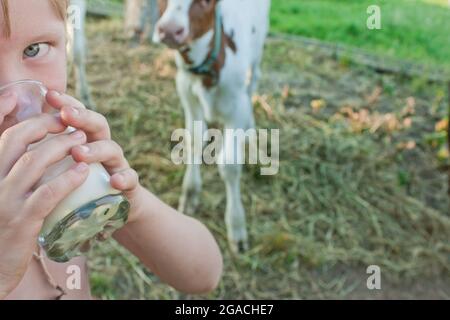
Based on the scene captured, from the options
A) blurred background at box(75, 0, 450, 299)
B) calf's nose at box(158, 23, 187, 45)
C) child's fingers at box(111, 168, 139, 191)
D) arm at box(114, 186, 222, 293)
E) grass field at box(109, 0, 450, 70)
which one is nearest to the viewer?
child's fingers at box(111, 168, 139, 191)

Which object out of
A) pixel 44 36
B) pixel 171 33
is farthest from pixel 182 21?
pixel 44 36

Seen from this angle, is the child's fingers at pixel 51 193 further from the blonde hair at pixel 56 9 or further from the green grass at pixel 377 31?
the green grass at pixel 377 31

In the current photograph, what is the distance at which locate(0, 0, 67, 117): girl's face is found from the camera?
756 mm

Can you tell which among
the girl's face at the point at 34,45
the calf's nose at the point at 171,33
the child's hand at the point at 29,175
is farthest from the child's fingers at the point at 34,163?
the calf's nose at the point at 171,33

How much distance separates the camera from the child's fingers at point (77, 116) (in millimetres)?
719

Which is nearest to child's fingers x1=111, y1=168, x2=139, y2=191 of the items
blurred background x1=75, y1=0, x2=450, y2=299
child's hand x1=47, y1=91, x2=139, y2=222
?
child's hand x1=47, y1=91, x2=139, y2=222

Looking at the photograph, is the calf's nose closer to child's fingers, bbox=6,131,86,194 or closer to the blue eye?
the blue eye

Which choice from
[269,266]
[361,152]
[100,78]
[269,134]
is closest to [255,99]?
[269,134]

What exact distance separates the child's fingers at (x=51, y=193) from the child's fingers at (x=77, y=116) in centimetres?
7

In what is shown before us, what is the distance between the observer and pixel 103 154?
29.6 inches

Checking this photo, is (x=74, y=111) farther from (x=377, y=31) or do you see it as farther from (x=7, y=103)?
(x=377, y=31)

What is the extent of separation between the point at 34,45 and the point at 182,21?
3.96 ft

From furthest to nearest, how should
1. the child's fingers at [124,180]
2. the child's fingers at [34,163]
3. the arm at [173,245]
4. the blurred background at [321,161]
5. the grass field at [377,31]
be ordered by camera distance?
1. the grass field at [377,31]
2. the blurred background at [321,161]
3. the arm at [173,245]
4. the child's fingers at [124,180]
5. the child's fingers at [34,163]

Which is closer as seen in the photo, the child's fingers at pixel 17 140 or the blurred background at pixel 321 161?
the child's fingers at pixel 17 140
